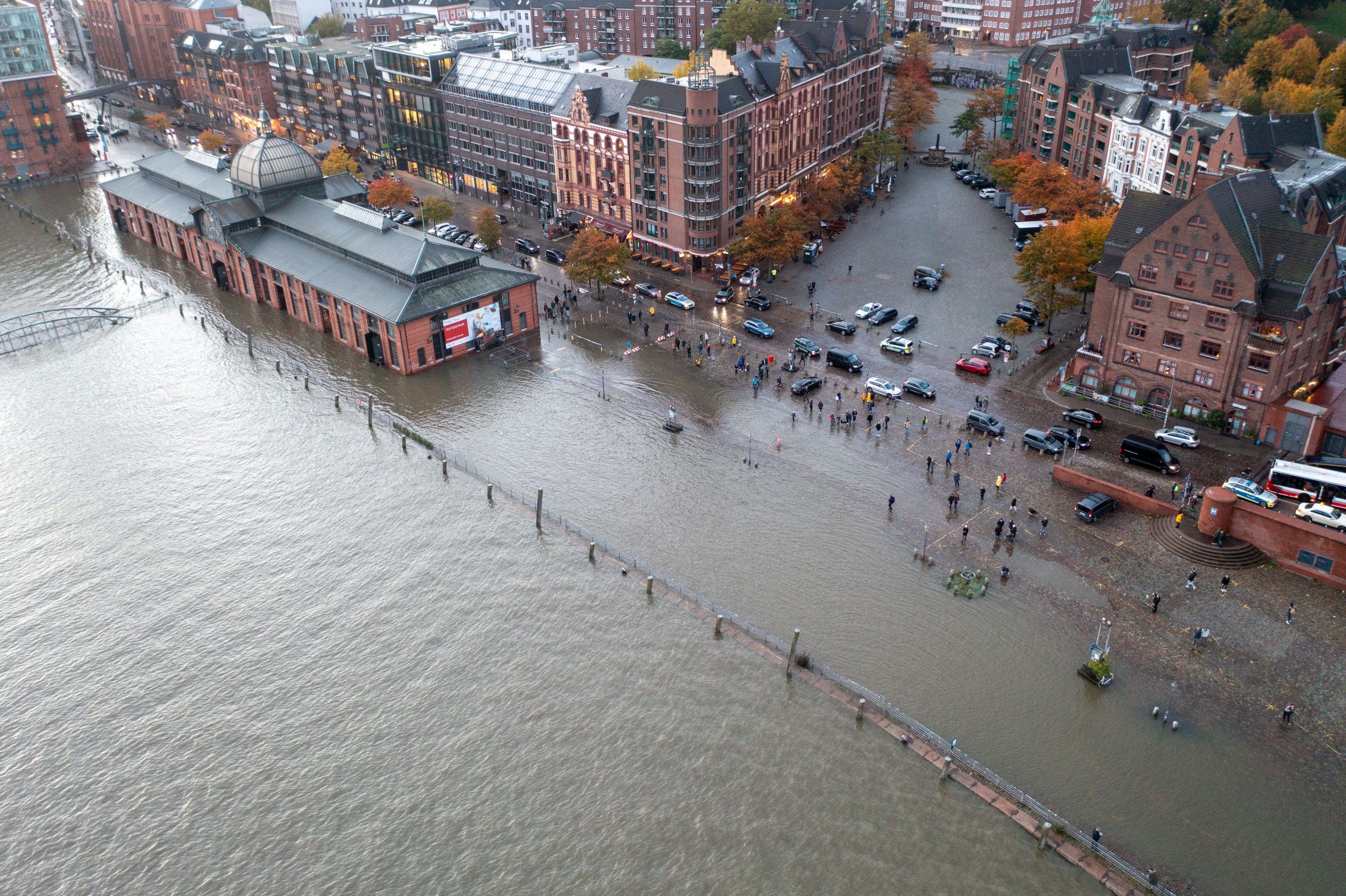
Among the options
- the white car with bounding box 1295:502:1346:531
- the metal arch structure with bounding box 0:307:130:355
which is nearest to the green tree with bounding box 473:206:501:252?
the metal arch structure with bounding box 0:307:130:355

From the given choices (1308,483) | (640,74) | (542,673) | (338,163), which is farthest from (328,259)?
(1308,483)

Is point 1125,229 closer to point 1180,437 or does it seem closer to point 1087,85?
point 1180,437

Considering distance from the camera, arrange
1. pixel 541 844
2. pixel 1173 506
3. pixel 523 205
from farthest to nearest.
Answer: pixel 523 205 < pixel 1173 506 < pixel 541 844

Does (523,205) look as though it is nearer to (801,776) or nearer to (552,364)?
(552,364)

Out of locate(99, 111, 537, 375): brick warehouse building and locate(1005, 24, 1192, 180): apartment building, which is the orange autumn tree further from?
locate(1005, 24, 1192, 180): apartment building

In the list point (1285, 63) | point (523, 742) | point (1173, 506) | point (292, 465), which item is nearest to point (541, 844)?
point (523, 742)

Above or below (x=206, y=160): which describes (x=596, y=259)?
below
